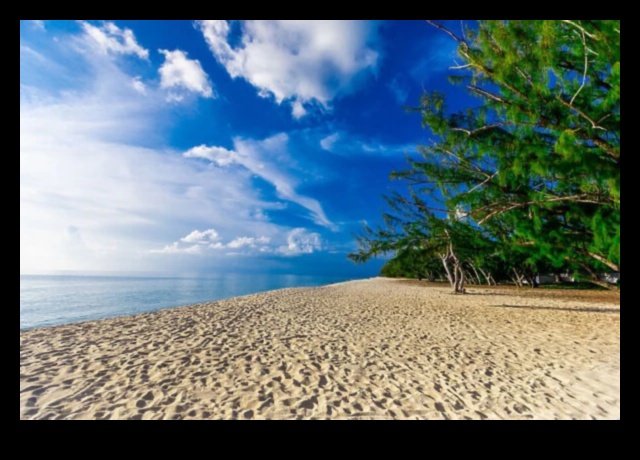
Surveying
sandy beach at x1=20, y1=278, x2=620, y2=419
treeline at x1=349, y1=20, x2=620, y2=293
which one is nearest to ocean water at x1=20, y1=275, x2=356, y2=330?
sandy beach at x1=20, y1=278, x2=620, y2=419

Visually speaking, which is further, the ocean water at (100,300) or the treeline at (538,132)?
the ocean water at (100,300)

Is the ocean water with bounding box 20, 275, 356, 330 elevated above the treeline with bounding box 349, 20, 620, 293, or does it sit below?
below

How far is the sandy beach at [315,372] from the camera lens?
368 centimetres

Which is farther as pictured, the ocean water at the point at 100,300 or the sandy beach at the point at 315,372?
the ocean water at the point at 100,300

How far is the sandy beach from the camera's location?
3.68 m

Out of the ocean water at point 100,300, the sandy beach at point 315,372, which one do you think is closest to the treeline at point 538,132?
the sandy beach at point 315,372

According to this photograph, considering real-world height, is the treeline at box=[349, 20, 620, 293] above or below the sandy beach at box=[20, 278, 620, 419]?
above

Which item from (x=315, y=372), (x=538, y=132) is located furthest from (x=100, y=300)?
(x=538, y=132)

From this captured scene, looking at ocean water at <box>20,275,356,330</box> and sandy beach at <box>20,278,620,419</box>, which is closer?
sandy beach at <box>20,278,620,419</box>

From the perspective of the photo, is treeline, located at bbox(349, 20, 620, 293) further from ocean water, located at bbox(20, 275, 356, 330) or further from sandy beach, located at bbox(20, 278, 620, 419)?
ocean water, located at bbox(20, 275, 356, 330)

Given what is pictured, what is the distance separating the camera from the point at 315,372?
4906mm

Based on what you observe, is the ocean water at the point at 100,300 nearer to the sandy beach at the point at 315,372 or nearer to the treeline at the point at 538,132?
the sandy beach at the point at 315,372

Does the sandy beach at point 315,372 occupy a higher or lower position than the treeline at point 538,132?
lower
